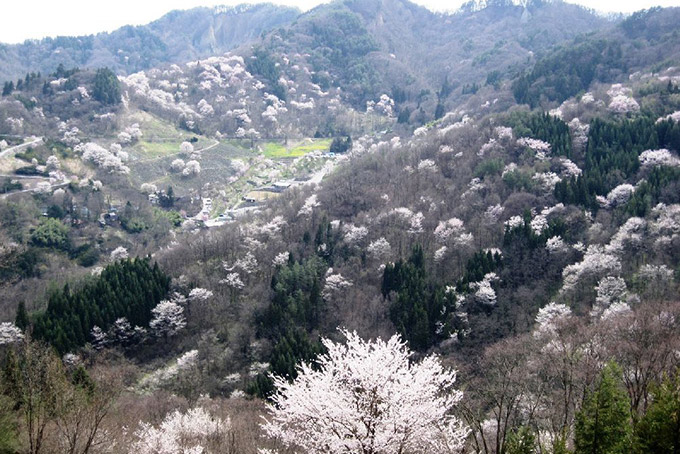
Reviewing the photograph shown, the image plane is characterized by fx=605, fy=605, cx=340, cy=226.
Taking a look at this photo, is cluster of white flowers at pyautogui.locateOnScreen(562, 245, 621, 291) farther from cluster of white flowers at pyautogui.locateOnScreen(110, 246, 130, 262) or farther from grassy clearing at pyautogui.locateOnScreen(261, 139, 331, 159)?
grassy clearing at pyautogui.locateOnScreen(261, 139, 331, 159)

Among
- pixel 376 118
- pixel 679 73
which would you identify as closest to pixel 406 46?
pixel 376 118

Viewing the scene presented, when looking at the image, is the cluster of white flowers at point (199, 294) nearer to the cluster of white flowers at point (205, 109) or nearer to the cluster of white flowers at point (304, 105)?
the cluster of white flowers at point (205, 109)

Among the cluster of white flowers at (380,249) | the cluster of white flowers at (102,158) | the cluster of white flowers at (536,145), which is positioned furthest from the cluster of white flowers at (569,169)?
the cluster of white flowers at (102,158)

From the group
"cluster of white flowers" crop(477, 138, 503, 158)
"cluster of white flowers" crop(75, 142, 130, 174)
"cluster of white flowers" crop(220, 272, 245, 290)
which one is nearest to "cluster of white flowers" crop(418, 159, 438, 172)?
"cluster of white flowers" crop(477, 138, 503, 158)

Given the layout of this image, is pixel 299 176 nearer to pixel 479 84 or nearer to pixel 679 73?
pixel 479 84

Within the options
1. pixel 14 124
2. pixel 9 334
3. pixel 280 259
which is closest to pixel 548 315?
pixel 280 259

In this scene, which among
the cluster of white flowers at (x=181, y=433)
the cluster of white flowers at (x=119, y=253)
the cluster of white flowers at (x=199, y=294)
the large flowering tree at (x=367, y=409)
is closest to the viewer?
the large flowering tree at (x=367, y=409)

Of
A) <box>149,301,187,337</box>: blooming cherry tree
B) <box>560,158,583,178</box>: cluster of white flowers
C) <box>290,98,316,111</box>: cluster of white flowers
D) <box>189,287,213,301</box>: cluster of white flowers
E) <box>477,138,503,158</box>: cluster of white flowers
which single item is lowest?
<box>149,301,187,337</box>: blooming cherry tree
